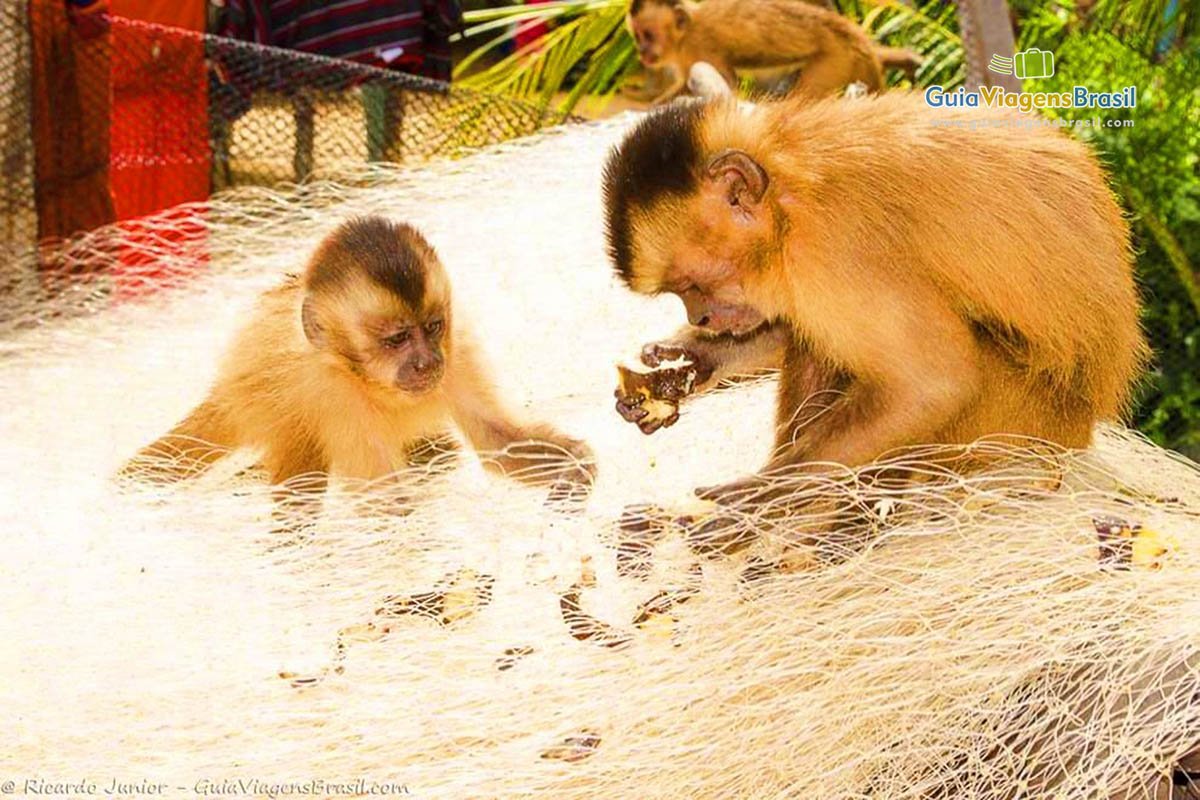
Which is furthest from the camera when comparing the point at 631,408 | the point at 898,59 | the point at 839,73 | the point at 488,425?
the point at 898,59

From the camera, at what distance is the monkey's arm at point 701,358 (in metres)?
3.01

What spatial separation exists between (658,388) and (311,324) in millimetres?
896

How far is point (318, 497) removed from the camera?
2928 mm

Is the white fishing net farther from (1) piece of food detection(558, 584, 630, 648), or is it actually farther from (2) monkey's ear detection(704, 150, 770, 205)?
(2) monkey's ear detection(704, 150, 770, 205)

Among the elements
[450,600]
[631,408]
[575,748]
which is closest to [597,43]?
[631,408]

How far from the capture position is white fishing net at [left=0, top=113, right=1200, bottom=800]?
230 cm

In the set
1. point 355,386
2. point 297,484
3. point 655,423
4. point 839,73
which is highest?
point 839,73

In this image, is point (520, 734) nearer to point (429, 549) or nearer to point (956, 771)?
point (429, 549)

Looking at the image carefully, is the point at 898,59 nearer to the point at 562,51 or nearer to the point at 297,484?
the point at 562,51

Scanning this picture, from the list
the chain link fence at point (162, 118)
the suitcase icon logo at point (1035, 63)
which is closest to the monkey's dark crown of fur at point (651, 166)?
the chain link fence at point (162, 118)

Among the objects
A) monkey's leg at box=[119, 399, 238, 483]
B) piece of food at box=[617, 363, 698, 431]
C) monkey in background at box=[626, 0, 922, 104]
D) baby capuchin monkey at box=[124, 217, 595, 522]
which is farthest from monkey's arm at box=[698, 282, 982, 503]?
monkey in background at box=[626, 0, 922, 104]

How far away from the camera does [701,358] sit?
3086mm

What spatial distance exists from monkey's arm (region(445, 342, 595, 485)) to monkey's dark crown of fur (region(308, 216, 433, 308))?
31cm

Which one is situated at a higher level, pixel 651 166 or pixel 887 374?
pixel 651 166
